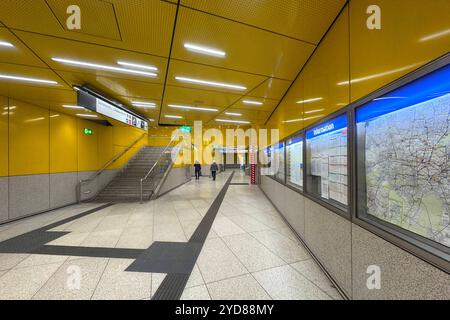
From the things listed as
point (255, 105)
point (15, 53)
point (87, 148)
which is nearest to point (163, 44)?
point (15, 53)

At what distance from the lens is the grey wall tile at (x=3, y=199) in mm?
4336

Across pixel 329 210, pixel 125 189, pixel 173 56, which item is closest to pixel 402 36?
pixel 329 210

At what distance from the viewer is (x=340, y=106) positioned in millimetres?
2000

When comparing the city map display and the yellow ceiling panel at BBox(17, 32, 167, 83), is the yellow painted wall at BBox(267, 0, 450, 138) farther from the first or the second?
the yellow ceiling panel at BBox(17, 32, 167, 83)

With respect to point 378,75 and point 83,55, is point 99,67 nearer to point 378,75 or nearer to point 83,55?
point 83,55

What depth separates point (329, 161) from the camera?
2377mm

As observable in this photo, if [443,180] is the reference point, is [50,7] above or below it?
above

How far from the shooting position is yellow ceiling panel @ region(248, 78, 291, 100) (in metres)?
3.76

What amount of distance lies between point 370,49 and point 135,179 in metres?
8.57

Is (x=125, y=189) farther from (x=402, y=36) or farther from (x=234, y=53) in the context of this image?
(x=402, y=36)

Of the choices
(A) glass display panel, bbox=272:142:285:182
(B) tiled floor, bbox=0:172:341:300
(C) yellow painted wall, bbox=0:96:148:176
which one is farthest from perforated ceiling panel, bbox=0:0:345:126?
(B) tiled floor, bbox=0:172:341:300

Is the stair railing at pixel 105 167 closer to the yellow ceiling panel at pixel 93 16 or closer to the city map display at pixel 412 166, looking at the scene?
the yellow ceiling panel at pixel 93 16

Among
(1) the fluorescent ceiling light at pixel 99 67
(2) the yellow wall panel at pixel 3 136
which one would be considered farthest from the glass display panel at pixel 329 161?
(2) the yellow wall panel at pixel 3 136

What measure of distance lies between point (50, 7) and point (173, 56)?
1.36 meters
